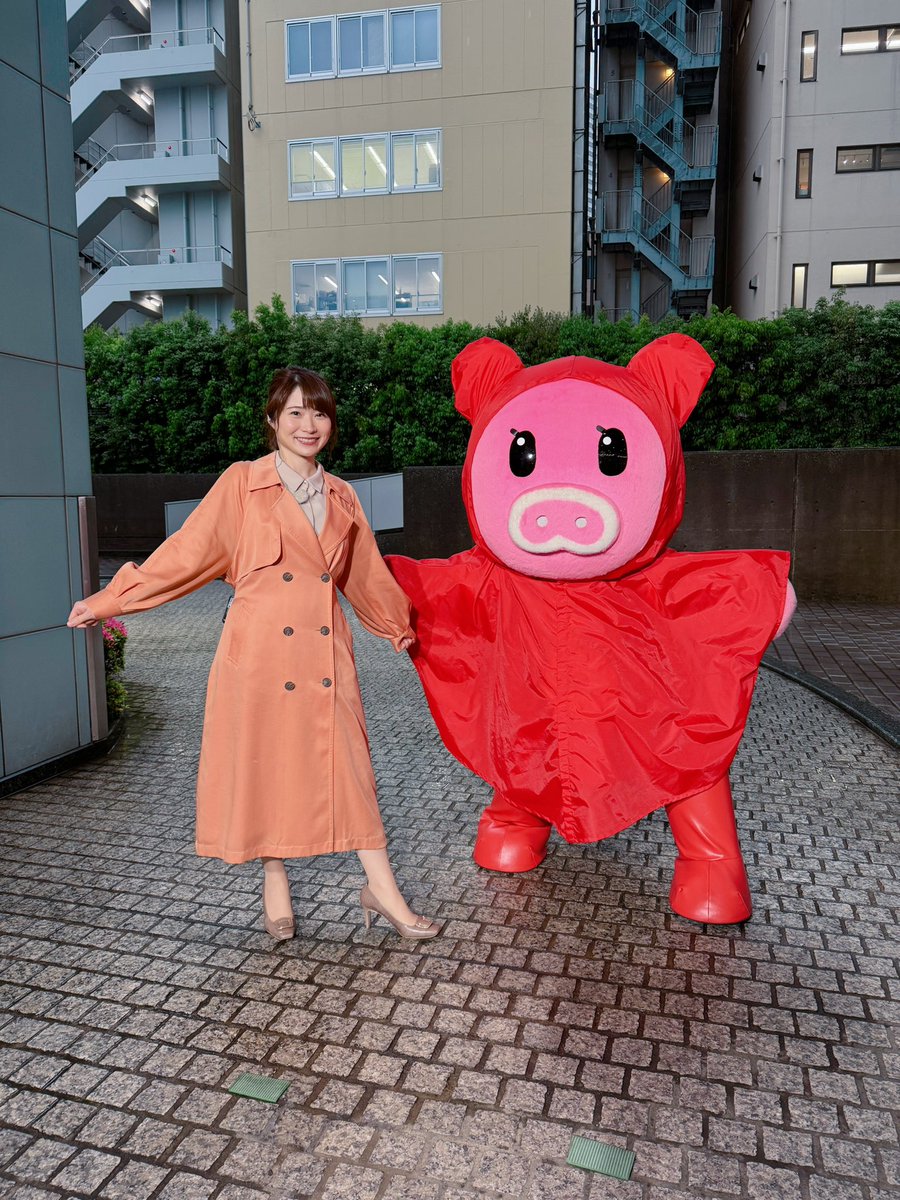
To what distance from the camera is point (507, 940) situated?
356 centimetres

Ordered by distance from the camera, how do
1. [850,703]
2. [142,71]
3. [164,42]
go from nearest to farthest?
1. [850,703]
2. [142,71]
3. [164,42]

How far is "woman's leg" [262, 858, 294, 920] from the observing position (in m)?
3.56

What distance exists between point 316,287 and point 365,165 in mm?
2713

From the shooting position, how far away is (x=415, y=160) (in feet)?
63.4

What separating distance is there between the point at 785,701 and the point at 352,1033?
18.3ft

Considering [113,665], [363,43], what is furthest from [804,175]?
[113,665]

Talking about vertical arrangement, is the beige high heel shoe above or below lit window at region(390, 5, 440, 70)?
below

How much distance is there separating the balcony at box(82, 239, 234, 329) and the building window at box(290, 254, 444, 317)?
4.52 metres

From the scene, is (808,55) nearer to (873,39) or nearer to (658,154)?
(873,39)

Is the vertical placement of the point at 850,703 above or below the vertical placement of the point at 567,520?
below

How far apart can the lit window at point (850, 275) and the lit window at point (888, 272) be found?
0.22 meters

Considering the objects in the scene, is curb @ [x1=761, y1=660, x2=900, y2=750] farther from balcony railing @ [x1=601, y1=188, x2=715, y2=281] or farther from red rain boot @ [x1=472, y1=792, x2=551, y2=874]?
balcony railing @ [x1=601, y1=188, x2=715, y2=281]

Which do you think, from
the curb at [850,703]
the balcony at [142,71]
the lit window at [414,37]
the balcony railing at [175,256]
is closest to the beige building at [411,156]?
the lit window at [414,37]

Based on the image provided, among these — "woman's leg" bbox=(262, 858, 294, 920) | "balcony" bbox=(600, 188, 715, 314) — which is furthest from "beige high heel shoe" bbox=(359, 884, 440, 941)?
"balcony" bbox=(600, 188, 715, 314)
